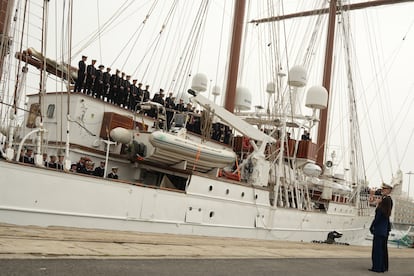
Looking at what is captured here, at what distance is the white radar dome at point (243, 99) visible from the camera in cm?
2439

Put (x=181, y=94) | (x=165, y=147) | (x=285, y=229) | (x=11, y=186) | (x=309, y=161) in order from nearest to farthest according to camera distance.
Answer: (x=11, y=186)
(x=165, y=147)
(x=285, y=229)
(x=309, y=161)
(x=181, y=94)

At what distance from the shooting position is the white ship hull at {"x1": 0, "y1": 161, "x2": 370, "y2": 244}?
8.98m

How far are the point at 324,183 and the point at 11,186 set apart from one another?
18.5 m

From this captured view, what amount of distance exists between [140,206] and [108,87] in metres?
4.98

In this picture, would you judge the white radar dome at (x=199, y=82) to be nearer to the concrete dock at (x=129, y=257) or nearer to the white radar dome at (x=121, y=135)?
the white radar dome at (x=121, y=135)

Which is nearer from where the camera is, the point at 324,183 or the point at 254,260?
the point at 254,260

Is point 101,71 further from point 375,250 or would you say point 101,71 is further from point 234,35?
point 375,250

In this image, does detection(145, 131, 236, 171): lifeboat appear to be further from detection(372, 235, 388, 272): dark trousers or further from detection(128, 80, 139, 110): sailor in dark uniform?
detection(372, 235, 388, 272): dark trousers

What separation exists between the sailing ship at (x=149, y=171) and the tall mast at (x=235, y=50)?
52 millimetres

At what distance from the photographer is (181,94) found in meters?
23.2

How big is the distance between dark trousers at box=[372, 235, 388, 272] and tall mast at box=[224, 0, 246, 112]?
1379 centimetres

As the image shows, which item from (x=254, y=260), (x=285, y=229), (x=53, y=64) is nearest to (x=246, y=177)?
(x=285, y=229)

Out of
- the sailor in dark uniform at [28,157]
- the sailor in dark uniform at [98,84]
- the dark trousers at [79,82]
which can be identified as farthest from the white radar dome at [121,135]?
the sailor in dark uniform at [28,157]

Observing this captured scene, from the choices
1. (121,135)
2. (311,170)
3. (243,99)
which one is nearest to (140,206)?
(121,135)
